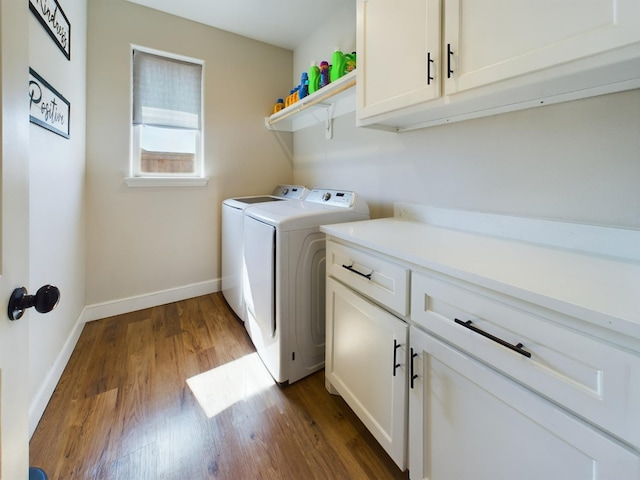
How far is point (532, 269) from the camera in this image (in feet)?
2.65

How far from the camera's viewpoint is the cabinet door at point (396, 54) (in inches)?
44.5

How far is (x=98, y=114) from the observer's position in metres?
2.16

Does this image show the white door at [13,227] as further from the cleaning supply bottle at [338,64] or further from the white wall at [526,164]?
the cleaning supply bottle at [338,64]

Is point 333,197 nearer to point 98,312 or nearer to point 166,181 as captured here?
point 166,181

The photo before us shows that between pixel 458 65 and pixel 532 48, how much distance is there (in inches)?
9.3

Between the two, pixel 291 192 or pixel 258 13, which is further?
pixel 291 192

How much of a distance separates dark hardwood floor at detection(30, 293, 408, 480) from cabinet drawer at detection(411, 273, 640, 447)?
733 mm

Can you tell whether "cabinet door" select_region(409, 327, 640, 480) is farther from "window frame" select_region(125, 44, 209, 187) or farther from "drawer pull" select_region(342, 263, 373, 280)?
"window frame" select_region(125, 44, 209, 187)

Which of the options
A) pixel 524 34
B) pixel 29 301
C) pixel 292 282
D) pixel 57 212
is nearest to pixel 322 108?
pixel 292 282

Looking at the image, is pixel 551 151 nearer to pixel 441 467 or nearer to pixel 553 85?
pixel 553 85

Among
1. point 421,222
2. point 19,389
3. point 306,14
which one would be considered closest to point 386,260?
A: point 421,222

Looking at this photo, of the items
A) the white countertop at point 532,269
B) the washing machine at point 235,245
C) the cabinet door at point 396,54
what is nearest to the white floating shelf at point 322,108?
the cabinet door at point 396,54

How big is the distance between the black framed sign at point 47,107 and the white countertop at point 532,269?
1.43 meters

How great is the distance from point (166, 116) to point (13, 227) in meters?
2.30
